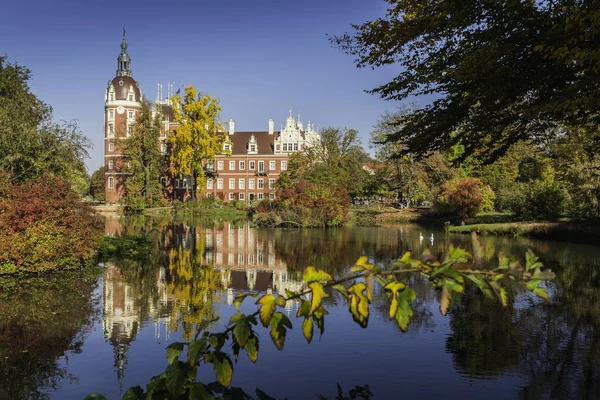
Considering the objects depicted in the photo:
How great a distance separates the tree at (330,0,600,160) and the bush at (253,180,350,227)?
73.9ft

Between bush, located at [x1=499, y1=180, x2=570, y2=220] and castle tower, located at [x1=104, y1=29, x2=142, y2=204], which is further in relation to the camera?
castle tower, located at [x1=104, y1=29, x2=142, y2=204]

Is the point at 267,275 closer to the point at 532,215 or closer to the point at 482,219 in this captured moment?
the point at 532,215

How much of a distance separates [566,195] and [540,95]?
73.6 feet

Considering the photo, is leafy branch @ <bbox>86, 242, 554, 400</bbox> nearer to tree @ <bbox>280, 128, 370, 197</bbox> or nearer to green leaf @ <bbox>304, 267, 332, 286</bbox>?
green leaf @ <bbox>304, 267, 332, 286</bbox>

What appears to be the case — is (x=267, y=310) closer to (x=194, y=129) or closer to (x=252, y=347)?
(x=252, y=347)

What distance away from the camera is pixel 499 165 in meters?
47.4

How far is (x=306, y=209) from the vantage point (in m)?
35.3

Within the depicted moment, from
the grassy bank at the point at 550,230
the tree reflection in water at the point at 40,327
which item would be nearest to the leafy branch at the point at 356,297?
the tree reflection in water at the point at 40,327

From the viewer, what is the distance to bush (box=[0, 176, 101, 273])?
13.0 meters

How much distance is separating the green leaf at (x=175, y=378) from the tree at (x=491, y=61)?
6.98 m

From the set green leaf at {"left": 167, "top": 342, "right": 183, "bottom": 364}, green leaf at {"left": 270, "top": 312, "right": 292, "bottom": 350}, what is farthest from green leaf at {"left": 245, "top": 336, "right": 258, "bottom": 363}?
green leaf at {"left": 167, "top": 342, "right": 183, "bottom": 364}

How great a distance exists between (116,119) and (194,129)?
15685 mm

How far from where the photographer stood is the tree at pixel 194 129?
184ft

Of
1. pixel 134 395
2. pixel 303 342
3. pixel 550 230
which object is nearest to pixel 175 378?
pixel 134 395
